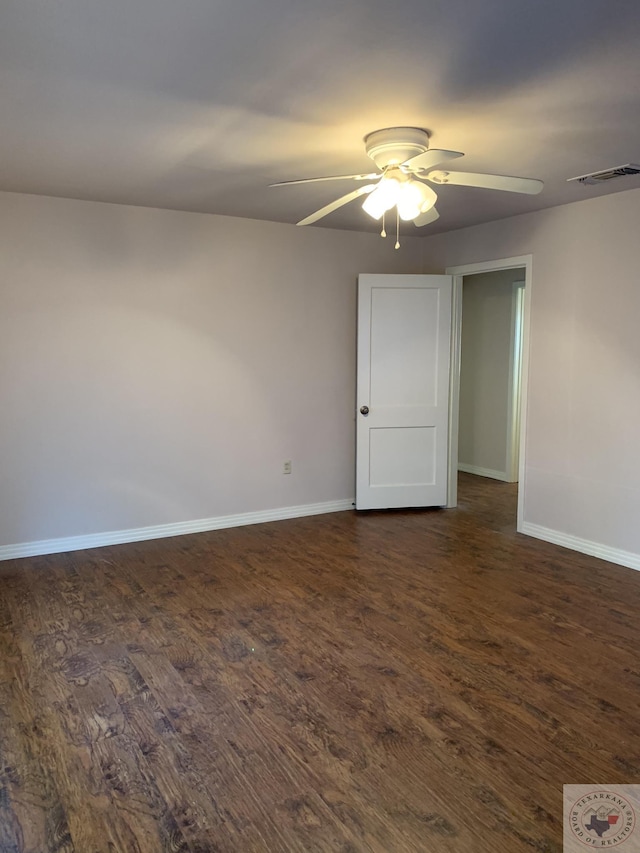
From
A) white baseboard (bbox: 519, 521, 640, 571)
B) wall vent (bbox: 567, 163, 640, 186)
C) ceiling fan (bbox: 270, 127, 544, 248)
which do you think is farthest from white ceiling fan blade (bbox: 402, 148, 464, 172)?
white baseboard (bbox: 519, 521, 640, 571)

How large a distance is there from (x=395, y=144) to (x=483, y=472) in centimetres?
491

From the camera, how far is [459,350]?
18.0ft

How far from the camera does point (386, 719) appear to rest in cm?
241

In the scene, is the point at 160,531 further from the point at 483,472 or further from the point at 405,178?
the point at 483,472

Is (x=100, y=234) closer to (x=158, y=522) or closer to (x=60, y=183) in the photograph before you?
(x=60, y=183)

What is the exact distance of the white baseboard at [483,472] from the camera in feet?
22.5

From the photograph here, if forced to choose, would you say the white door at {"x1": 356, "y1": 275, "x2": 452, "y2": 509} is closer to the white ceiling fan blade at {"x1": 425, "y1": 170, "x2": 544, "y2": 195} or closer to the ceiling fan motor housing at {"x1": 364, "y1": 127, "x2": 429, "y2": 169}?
the ceiling fan motor housing at {"x1": 364, "y1": 127, "x2": 429, "y2": 169}

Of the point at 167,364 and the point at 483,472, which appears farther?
the point at 483,472

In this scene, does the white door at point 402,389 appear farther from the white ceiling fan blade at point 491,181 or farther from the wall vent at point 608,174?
the white ceiling fan blade at point 491,181

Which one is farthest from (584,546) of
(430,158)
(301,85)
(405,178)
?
(301,85)

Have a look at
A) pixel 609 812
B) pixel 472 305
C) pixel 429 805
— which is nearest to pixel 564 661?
pixel 609 812

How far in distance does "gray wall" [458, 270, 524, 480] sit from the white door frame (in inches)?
55.3

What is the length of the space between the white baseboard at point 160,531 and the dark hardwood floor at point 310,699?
0.13 m

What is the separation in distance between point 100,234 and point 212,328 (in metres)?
1.03
